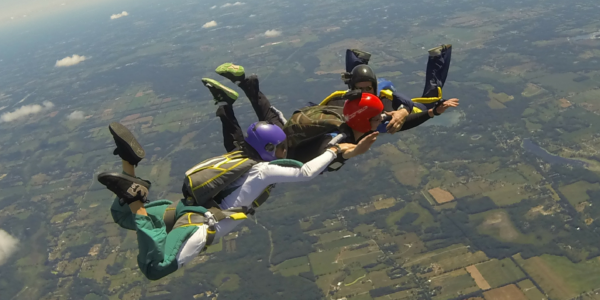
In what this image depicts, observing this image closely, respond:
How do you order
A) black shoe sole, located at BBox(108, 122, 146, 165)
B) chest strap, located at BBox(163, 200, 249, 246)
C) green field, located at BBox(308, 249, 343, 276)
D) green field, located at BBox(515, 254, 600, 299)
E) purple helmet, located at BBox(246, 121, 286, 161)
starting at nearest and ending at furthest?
black shoe sole, located at BBox(108, 122, 146, 165)
chest strap, located at BBox(163, 200, 249, 246)
purple helmet, located at BBox(246, 121, 286, 161)
green field, located at BBox(515, 254, 600, 299)
green field, located at BBox(308, 249, 343, 276)

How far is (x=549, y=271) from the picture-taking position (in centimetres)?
7575

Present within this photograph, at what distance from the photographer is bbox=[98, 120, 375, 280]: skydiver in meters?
6.36

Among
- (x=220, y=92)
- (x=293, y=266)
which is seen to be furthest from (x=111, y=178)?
(x=293, y=266)

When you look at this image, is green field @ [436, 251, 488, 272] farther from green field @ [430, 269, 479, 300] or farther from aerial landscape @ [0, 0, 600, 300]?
green field @ [430, 269, 479, 300]

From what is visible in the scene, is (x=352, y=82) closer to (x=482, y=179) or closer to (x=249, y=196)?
(x=249, y=196)

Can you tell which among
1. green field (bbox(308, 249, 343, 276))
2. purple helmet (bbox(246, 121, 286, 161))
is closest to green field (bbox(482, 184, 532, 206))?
green field (bbox(308, 249, 343, 276))

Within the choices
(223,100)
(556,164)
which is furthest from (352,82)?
(556,164)

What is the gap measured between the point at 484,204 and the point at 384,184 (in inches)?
1108

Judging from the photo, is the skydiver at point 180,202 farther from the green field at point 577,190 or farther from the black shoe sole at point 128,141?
the green field at point 577,190

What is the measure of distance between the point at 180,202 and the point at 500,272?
82666 mm

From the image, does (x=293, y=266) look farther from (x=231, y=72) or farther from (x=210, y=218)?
(x=210, y=218)

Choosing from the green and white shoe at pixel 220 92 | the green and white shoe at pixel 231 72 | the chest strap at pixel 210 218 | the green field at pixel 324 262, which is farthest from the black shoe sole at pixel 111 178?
the green field at pixel 324 262

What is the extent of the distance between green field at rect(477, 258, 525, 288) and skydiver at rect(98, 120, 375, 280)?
77293 millimetres

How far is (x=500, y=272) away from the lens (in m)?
75.6
